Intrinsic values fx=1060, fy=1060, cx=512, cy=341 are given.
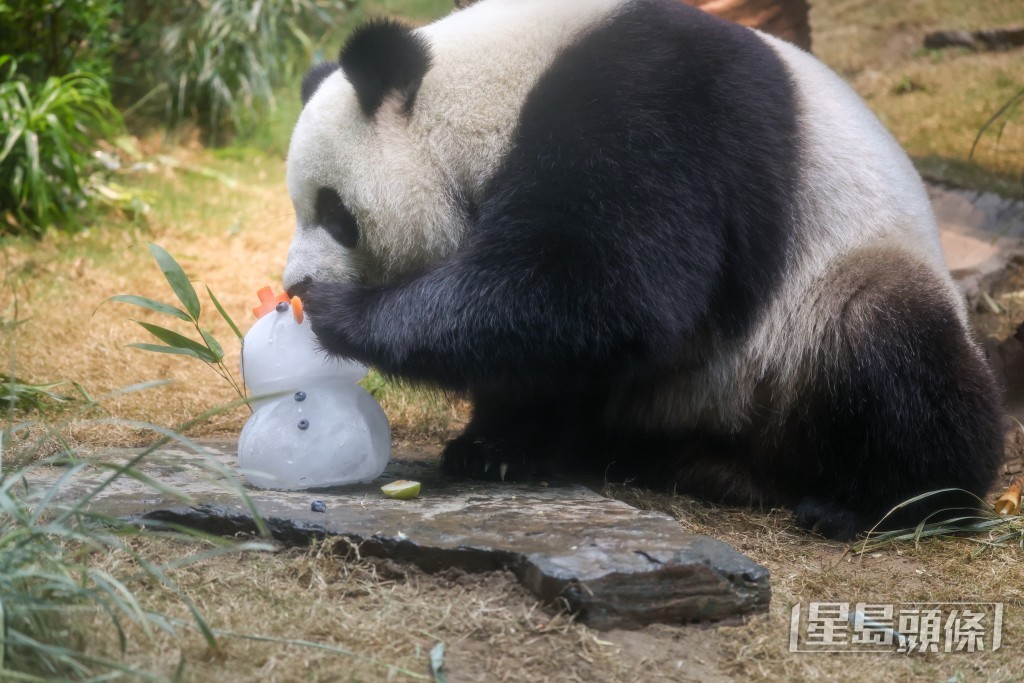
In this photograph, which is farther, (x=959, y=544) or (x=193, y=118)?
(x=193, y=118)

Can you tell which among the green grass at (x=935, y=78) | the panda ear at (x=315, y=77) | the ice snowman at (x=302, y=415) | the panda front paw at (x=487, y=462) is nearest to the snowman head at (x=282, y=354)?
the ice snowman at (x=302, y=415)

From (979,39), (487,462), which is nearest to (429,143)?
(487,462)

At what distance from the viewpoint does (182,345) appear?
12.9ft

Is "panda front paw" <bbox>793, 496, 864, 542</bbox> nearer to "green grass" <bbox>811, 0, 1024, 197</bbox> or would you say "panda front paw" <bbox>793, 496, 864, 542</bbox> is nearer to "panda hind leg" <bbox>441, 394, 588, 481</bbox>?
"panda hind leg" <bbox>441, 394, 588, 481</bbox>

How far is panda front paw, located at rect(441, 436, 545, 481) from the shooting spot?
3.72 meters

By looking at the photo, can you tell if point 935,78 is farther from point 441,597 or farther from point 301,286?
point 441,597

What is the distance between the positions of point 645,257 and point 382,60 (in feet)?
3.64

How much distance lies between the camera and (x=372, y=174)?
11.8 ft

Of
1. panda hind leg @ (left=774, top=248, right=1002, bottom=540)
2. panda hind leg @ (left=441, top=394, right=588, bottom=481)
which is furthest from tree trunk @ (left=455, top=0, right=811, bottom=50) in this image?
panda hind leg @ (left=441, top=394, right=588, bottom=481)

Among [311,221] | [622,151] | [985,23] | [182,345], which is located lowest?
[182,345]

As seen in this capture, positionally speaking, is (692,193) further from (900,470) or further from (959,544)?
(959,544)

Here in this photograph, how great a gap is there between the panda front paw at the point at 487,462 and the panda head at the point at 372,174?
0.67 metres

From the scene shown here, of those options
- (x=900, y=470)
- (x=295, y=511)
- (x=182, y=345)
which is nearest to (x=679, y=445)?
(x=900, y=470)

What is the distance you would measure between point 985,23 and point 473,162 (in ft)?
25.2
